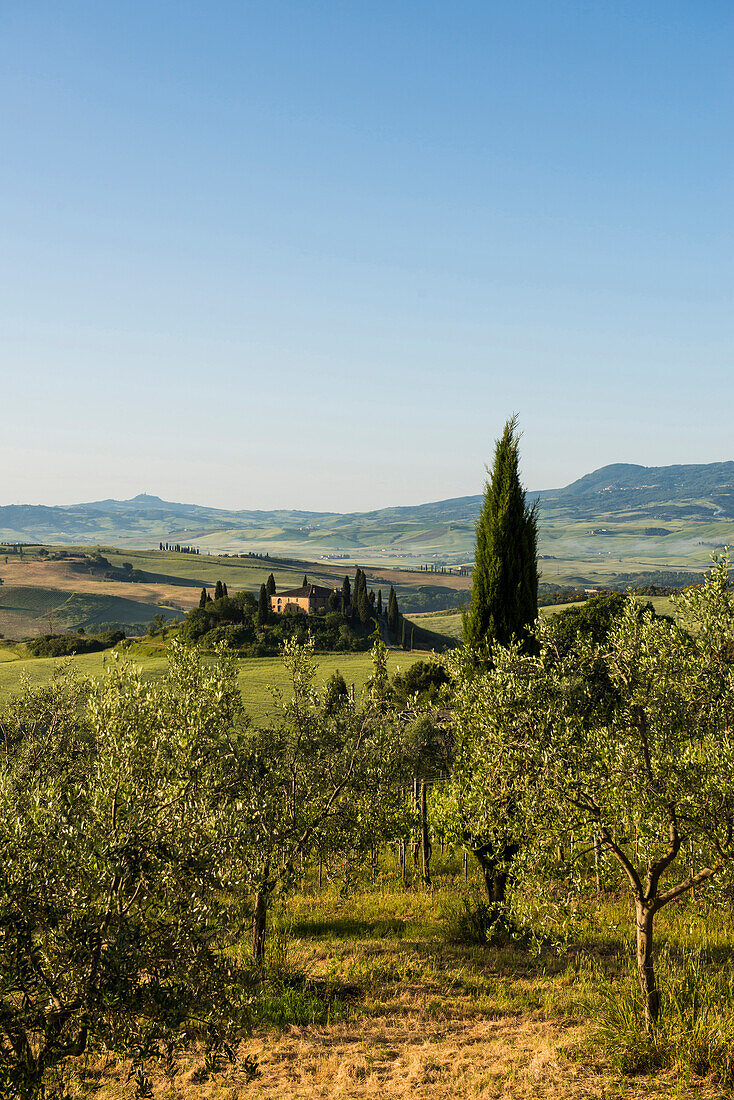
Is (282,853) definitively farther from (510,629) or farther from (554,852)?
(510,629)

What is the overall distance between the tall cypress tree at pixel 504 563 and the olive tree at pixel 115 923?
16585mm

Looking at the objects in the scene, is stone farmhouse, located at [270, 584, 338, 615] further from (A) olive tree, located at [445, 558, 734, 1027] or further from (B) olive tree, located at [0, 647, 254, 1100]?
(B) olive tree, located at [0, 647, 254, 1100]

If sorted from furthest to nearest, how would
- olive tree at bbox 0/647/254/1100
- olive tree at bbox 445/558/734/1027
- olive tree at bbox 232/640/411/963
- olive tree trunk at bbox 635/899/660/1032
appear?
olive tree at bbox 232/640/411/963 < olive tree trunk at bbox 635/899/660/1032 < olive tree at bbox 445/558/734/1027 < olive tree at bbox 0/647/254/1100

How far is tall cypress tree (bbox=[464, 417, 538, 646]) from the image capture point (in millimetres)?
26453

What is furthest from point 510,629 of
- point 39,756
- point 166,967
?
point 166,967

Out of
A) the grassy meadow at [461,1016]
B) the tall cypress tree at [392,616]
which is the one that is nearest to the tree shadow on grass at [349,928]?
the grassy meadow at [461,1016]

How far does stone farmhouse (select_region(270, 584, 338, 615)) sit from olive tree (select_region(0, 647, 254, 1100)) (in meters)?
128

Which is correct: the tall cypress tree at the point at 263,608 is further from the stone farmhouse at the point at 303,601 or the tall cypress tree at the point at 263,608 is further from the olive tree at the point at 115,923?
the olive tree at the point at 115,923

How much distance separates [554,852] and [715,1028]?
4161 mm

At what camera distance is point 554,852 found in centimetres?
1341

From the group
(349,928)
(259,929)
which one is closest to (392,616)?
(349,928)

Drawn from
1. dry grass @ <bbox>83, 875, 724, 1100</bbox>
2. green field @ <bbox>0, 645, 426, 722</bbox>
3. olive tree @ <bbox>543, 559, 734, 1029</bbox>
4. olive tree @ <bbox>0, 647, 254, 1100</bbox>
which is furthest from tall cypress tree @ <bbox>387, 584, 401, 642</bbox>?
olive tree @ <bbox>0, 647, 254, 1100</bbox>

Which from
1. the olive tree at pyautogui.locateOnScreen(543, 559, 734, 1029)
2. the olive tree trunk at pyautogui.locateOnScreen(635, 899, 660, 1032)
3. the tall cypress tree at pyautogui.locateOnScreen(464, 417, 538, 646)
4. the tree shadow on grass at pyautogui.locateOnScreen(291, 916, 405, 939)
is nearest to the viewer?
the olive tree at pyautogui.locateOnScreen(543, 559, 734, 1029)

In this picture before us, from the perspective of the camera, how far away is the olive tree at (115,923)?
334 inches
